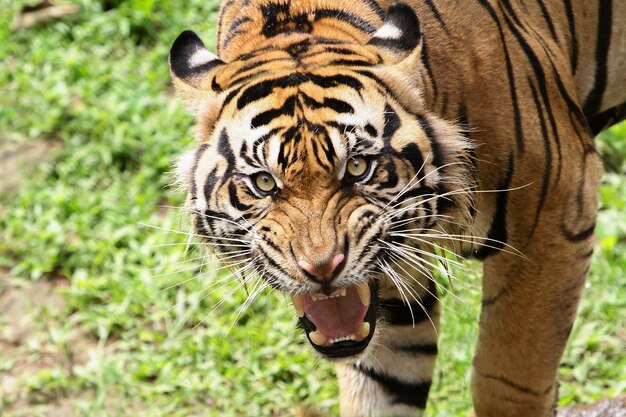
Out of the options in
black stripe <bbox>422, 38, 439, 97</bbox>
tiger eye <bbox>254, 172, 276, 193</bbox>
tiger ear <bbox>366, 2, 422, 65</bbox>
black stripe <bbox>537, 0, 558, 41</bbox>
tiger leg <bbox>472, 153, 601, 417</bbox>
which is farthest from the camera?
black stripe <bbox>537, 0, 558, 41</bbox>

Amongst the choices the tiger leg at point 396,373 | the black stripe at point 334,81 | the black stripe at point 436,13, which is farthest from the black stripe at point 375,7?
the tiger leg at point 396,373

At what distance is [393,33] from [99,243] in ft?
8.02

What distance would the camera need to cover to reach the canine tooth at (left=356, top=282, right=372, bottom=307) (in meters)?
2.33

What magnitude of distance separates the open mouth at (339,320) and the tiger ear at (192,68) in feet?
1.74

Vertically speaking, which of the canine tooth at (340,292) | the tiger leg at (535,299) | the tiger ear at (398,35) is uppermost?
the tiger ear at (398,35)

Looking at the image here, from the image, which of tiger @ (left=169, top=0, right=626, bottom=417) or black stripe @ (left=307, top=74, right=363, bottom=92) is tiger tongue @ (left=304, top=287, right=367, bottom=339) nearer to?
tiger @ (left=169, top=0, right=626, bottom=417)

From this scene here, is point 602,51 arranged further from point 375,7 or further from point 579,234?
point 375,7

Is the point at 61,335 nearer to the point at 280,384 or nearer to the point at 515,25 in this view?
the point at 280,384

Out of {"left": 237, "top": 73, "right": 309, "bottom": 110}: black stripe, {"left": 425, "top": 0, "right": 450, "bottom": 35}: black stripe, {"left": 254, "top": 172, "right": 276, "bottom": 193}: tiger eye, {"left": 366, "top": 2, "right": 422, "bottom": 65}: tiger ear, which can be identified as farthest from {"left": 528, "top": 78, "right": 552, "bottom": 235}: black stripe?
{"left": 254, "top": 172, "right": 276, "bottom": 193}: tiger eye

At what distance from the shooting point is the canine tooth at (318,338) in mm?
2289

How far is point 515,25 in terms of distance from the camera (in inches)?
100

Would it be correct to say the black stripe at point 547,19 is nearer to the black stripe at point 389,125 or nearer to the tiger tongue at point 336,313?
the black stripe at point 389,125

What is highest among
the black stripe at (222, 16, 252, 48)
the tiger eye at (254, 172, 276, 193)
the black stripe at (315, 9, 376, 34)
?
the black stripe at (222, 16, 252, 48)

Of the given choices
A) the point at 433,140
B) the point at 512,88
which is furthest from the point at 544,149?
the point at 433,140
